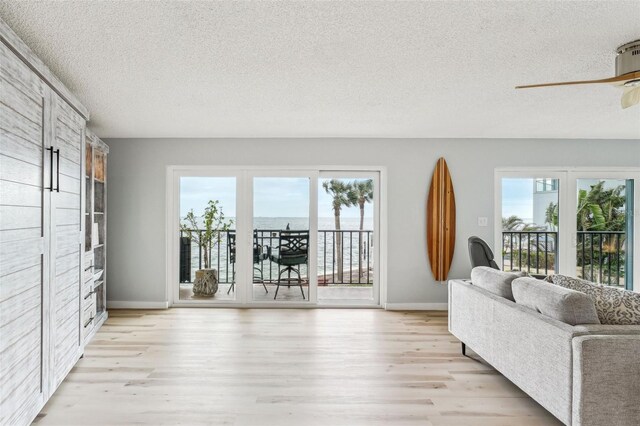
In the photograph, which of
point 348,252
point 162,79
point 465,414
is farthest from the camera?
point 348,252

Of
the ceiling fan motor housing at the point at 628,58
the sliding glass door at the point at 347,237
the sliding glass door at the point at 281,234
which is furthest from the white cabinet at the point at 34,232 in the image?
the ceiling fan motor housing at the point at 628,58

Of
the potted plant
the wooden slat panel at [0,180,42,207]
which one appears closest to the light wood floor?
the potted plant

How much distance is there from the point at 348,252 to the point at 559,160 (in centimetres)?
304

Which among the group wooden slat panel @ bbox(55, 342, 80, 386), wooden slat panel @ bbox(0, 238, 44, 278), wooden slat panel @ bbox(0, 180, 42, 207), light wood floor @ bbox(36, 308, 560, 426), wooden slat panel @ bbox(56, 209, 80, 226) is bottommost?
light wood floor @ bbox(36, 308, 560, 426)

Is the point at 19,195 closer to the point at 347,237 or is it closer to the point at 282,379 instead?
the point at 282,379

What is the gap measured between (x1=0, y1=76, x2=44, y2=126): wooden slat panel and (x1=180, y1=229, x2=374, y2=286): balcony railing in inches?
123

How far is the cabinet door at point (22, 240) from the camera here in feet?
6.29

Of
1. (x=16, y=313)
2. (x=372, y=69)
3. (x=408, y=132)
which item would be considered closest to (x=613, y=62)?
(x=372, y=69)

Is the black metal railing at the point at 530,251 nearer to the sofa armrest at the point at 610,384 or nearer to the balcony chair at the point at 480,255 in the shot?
the balcony chair at the point at 480,255

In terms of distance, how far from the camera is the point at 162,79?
9.93 feet

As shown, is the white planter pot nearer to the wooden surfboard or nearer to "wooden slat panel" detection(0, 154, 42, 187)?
the wooden surfboard

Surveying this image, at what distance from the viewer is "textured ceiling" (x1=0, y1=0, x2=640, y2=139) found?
2053 millimetres

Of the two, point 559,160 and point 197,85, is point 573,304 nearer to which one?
point 197,85

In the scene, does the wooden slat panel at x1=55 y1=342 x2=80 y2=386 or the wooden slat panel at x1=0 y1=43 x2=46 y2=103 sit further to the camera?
the wooden slat panel at x1=55 y1=342 x2=80 y2=386
